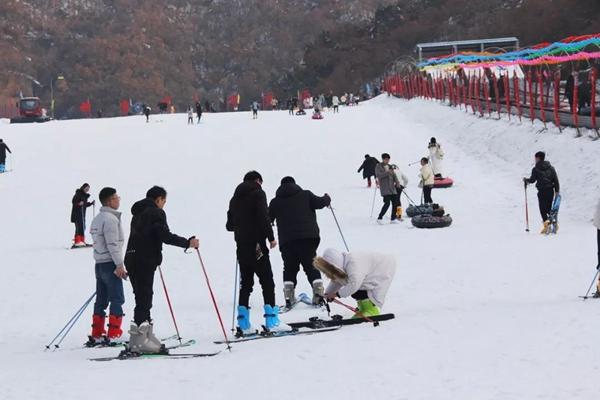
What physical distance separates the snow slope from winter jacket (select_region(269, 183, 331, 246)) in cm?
87

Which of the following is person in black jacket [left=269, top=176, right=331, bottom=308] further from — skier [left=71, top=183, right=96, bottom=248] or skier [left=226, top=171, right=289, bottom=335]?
skier [left=71, top=183, right=96, bottom=248]

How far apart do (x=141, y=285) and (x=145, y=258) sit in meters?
0.24

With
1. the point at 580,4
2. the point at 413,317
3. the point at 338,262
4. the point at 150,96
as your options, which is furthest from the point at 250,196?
the point at 150,96

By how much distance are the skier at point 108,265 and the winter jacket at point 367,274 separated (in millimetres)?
2046

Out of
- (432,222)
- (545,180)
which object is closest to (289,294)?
(545,180)

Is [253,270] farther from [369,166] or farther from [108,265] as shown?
[369,166]

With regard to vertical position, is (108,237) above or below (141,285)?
above

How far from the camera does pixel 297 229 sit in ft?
37.4

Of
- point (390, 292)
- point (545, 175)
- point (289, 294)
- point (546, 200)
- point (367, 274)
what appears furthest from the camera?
point (546, 200)

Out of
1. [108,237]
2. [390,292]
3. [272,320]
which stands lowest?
[390,292]

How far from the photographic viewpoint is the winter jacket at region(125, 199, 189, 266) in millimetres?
9352

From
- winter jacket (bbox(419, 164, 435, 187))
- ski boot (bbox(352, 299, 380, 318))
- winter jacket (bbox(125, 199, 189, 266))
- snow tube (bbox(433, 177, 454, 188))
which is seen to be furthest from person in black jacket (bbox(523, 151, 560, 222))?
winter jacket (bbox(125, 199, 189, 266))

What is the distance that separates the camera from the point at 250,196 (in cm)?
1041

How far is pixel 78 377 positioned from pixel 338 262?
2.92m
